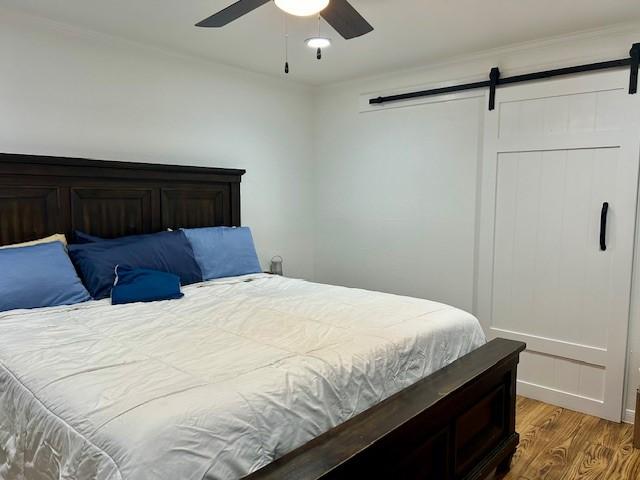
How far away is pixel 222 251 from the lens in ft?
10.6

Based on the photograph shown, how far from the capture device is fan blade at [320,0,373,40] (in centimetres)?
198

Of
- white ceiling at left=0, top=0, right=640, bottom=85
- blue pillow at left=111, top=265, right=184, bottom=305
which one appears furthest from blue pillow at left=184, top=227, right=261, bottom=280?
white ceiling at left=0, top=0, right=640, bottom=85

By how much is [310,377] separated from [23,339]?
1.21 meters

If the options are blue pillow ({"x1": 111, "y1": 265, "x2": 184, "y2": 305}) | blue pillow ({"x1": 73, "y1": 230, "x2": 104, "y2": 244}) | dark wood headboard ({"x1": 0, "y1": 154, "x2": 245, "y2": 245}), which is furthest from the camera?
blue pillow ({"x1": 73, "y1": 230, "x2": 104, "y2": 244})

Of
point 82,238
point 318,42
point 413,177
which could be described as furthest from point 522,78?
point 82,238

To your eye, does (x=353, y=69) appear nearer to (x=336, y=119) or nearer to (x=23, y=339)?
(x=336, y=119)

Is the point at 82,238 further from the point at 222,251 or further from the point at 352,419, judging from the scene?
the point at 352,419

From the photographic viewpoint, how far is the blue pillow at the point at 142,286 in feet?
8.11

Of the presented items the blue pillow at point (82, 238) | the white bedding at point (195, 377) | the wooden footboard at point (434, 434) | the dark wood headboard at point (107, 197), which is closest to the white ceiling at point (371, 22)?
the dark wood headboard at point (107, 197)

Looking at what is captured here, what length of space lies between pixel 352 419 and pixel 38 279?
179cm

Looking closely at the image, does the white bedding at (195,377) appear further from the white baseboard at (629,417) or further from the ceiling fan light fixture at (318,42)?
the ceiling fan light fixture at (318,42)

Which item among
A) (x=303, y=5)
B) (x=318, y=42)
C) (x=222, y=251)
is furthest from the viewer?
(x=222, y=251)

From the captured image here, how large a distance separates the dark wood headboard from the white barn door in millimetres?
2082

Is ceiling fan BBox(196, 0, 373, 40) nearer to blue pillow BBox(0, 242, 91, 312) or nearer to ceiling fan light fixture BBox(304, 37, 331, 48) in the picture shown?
ceiling fan light fixture BBox(304, 37, 331, 48)
